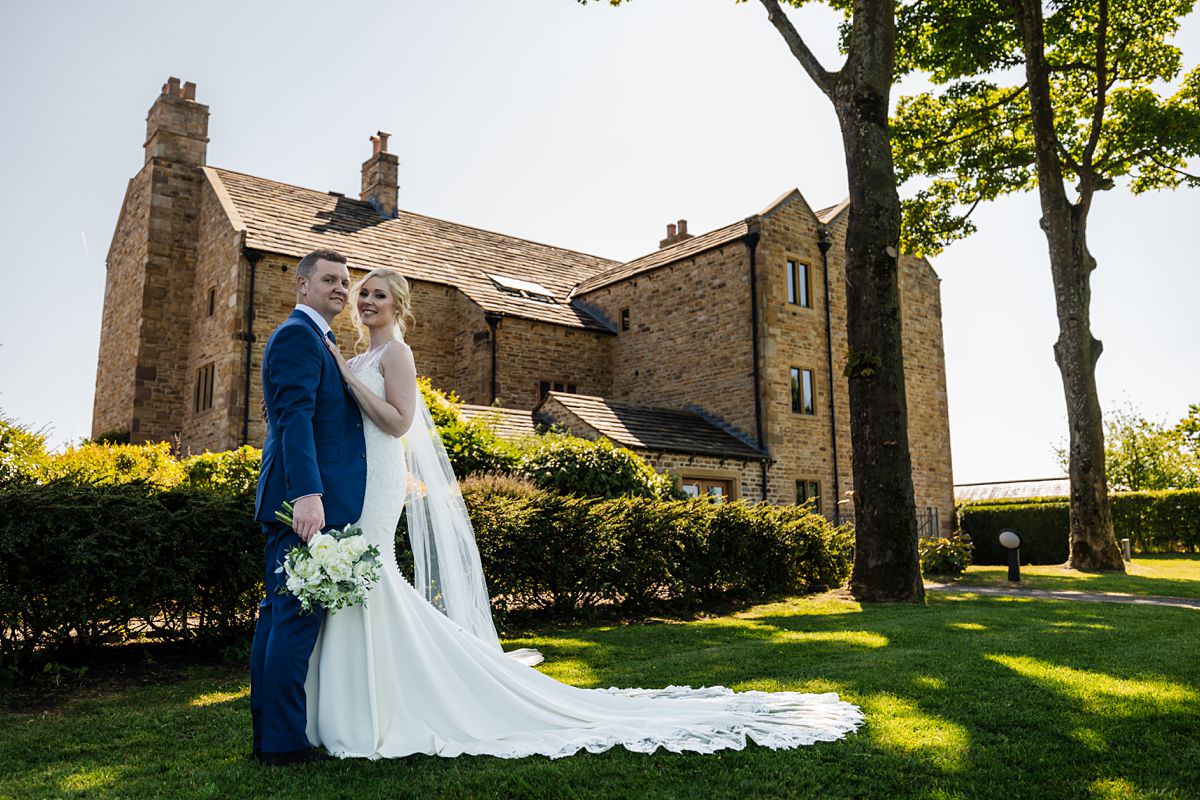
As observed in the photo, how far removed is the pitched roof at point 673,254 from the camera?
2200 cm

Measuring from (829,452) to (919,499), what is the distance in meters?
4.54

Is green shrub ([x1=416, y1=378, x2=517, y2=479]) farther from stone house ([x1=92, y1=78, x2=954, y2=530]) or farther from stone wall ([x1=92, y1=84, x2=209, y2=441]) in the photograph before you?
stone wall ([x1=92, y1=84, x2=209, y2=441])

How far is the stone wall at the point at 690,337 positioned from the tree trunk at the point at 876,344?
959 cm

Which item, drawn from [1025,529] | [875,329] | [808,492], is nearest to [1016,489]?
[1025,529]

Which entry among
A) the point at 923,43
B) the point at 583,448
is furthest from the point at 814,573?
the point at 923,43

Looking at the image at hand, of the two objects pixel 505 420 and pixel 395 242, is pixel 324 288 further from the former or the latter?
pixel 395 242

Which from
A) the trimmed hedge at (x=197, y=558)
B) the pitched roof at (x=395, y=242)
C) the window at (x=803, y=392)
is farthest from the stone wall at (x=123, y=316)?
the window at (x=803, y=392)

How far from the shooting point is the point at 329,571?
11.5 feet

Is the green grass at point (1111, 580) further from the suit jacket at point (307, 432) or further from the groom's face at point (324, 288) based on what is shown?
the groom's face at point (324, 288)

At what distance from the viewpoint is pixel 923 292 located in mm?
26172

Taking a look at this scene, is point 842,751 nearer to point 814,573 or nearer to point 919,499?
point 814,573

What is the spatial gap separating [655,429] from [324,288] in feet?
51.5

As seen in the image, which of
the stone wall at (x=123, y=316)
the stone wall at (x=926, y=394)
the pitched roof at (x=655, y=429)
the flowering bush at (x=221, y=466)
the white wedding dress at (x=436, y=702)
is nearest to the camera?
the white wedding dress at (x=436, y=702)

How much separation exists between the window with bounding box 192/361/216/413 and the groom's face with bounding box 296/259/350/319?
18.4 m
